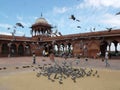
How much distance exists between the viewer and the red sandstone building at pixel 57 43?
107 ft

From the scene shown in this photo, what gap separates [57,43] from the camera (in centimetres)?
4084

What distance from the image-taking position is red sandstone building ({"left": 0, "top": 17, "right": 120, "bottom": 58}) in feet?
107

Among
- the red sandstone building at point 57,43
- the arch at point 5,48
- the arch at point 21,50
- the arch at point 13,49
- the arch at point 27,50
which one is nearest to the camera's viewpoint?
the red sandstone building at point 57,43

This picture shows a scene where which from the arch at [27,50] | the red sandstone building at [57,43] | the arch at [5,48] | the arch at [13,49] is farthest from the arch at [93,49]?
the arch at [5,48]

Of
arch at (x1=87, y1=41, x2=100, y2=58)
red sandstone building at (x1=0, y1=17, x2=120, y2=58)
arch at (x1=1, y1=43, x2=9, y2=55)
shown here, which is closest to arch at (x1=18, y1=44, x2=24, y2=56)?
red sandstone building at (x1=0, y1=17, x2=120, y2=58)

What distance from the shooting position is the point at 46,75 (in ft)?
41.6

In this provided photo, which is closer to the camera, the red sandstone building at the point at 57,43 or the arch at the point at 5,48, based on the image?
the red sandstone building at the point at 57,43

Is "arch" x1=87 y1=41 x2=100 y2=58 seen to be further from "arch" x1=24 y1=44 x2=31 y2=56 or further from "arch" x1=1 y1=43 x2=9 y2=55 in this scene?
"arch" x1=1 y1=43 x2=9 y2=55

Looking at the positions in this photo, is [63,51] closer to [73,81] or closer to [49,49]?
[49,49]

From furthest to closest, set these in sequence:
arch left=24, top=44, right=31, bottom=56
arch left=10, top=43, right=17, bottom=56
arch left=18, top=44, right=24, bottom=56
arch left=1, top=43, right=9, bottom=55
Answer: arch left=18, top=44, right=24, bottom=56, arch left=24, top=44, right=31, bottom=56, arch left=10, top=43, right=17, bottom=56, arch left=1, top=43, right=9, bottom=55

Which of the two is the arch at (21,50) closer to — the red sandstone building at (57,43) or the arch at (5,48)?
the red sandstone building at (57,43)

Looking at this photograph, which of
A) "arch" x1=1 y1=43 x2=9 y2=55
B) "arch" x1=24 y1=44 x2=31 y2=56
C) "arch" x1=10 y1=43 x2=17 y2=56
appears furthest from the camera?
"arch" x1=24 y1=44 x2=31 y2=56

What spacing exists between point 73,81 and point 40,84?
177 cm

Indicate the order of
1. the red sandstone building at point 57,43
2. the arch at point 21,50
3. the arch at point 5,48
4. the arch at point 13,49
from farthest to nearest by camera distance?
the arch at point 21,50, the arch at point 13,49, the arch at point 5,48, the red sandstone building at point 57,43
